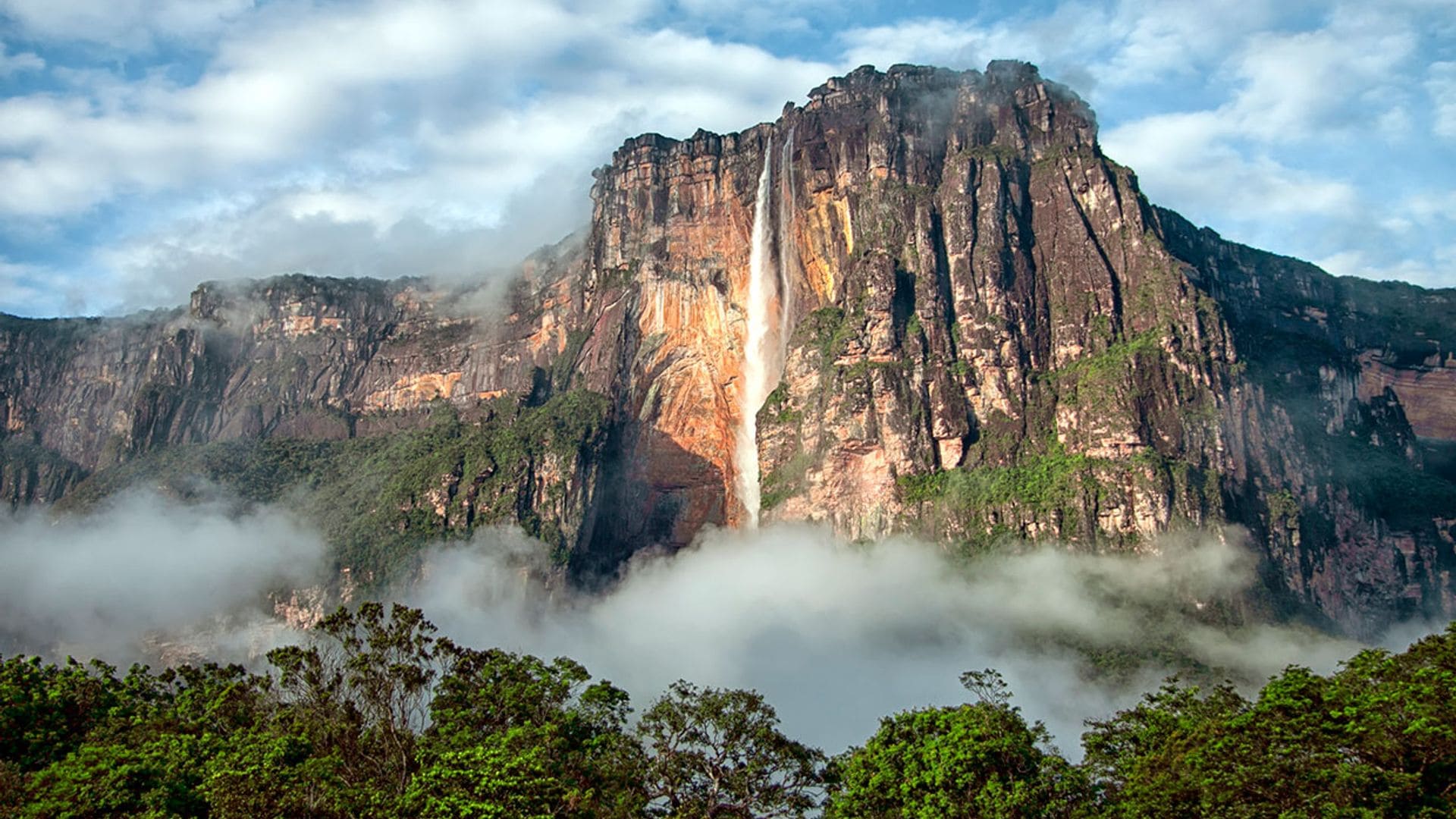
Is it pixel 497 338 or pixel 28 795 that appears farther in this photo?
pixel 497 338

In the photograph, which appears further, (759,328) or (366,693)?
(759,328)

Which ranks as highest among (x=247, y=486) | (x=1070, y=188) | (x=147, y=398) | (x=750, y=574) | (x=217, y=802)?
(x=1070, y=188)

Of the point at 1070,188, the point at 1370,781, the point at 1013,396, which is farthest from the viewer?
the point at 1070,188

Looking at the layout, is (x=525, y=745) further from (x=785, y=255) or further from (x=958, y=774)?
(x=785, y=255)

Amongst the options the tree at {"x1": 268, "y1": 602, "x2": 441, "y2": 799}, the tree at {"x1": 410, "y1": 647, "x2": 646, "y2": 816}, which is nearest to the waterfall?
the tree at {"x1": 410, "y1": 647, "x2": 646, "y2": 816}

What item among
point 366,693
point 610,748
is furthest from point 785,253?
point 366,693

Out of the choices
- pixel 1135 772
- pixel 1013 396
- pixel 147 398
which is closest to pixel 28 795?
pixel 1135 772

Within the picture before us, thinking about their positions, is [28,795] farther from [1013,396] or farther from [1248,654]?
[1013,396]
